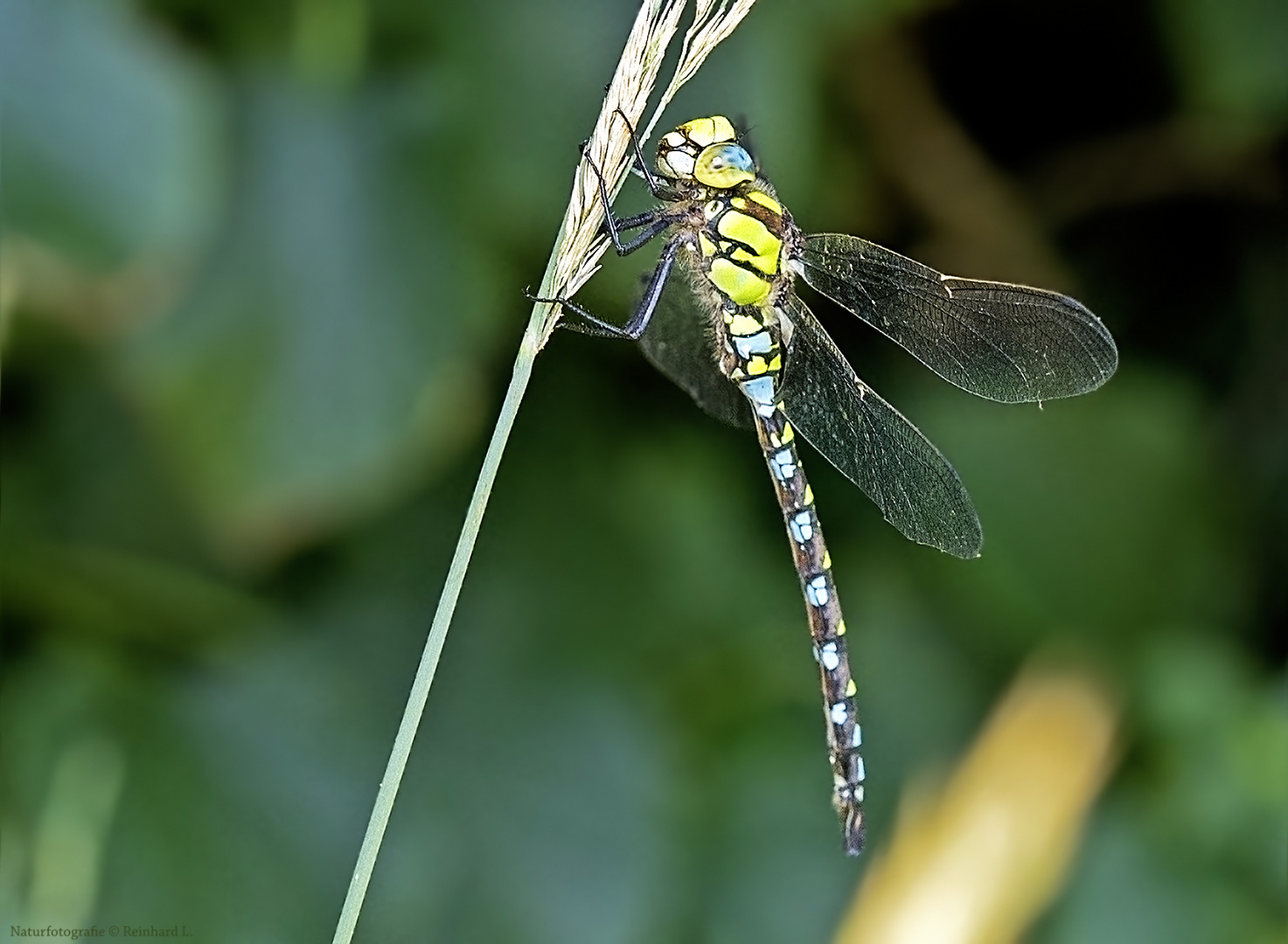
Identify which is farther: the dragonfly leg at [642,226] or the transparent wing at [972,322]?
the transparent wing at [972,322]

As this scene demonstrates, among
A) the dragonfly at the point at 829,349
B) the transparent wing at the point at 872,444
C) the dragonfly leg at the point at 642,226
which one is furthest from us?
the transparent wing at the point at 872,444

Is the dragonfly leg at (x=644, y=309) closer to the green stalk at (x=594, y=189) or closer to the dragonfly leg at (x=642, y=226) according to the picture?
the dragonfly leg at (x=642, y=226)

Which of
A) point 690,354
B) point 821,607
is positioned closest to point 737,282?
point 690,354

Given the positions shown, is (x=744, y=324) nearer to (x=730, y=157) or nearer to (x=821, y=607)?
(x=730, y=157)

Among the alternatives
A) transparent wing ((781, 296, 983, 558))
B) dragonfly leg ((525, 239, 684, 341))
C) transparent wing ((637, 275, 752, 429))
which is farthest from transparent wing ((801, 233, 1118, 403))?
dragonfly leg ((525, 239, 684, 341))

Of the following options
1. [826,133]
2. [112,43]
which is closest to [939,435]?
[826,133]

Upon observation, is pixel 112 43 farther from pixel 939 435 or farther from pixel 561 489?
pixel 939 435

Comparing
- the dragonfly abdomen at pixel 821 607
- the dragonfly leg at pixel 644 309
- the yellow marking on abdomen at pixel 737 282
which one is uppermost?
the yellow marking on abdomen at pixel 737 282

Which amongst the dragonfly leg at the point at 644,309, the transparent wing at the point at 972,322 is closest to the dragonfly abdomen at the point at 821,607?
the transparent wing at the point at 972,322

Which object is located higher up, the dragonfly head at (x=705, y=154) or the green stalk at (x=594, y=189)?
the dragonfly head at (x=705, y=154)

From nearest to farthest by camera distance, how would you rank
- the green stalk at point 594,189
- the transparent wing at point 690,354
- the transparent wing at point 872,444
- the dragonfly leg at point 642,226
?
the green stalk at point 594,189
the dragonfly leg at point 642,226
the transparent wing at point 872,444
the transparent wing at point 690,354
